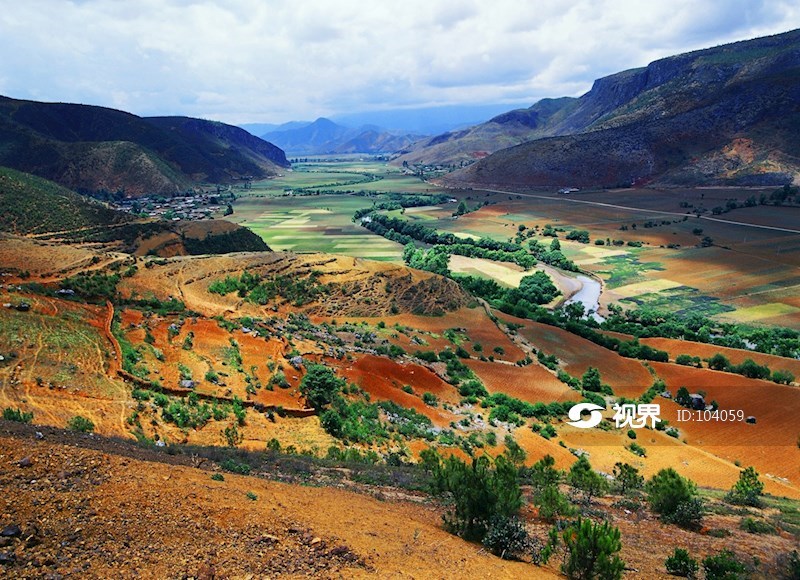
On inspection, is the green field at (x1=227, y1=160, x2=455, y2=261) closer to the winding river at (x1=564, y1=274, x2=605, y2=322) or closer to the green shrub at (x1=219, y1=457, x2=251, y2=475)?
the winding river at (x1=564, y1=274, x2=605, y2=322)

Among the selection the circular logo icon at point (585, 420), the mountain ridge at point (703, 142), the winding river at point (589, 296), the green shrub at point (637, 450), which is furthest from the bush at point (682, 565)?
the mountain ridge at point (703, 142)

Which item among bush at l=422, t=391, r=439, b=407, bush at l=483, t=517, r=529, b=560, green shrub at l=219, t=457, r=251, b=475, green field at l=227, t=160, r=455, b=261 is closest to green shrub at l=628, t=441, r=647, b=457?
bush at l=422, t=391, r=439, b=407

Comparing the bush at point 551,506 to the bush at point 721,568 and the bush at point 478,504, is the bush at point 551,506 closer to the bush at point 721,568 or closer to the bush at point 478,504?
Answer: the bush at point 478,504

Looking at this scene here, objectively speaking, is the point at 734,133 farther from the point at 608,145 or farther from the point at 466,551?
the point at 466,551

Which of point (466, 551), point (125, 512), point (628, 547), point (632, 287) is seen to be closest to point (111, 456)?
point (125, 512)

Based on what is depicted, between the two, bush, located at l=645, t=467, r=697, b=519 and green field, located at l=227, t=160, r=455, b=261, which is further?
green field, located at l=227, t=160, r=455, b=261

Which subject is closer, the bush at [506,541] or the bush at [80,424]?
the bush at [506,541]
